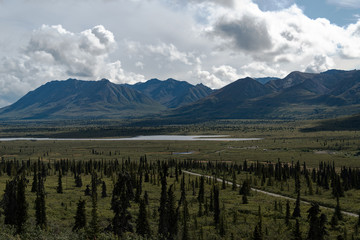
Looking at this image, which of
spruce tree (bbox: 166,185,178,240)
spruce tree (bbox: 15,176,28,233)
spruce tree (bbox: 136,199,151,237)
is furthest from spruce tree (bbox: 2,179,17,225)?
spruce tree (bbox: 166,185,178,240)

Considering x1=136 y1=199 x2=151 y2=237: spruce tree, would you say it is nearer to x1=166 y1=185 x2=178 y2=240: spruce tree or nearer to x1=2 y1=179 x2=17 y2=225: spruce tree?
x1=166 y1=185 x2=178 y2=240: spruce tree

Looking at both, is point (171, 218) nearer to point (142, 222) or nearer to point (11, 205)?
point (142, 222)

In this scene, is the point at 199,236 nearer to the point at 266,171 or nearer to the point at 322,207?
the point at 322,207

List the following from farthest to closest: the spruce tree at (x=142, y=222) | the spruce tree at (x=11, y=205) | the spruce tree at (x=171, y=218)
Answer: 1. the spruce tree at (x=171, y=218)
2. the spruce tree at (x=11, y=205)
3. the spruce tree at (x=142, y=222)

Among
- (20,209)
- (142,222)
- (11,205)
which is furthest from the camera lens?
(11,205)

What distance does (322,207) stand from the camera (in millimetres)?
65312

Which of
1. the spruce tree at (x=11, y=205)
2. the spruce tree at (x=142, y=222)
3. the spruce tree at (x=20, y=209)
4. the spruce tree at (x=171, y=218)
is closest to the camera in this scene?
the spruce tree at (x=20, y=209)

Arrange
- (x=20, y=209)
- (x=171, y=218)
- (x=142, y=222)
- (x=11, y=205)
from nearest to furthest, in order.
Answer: (x=20, y=209) → (x=142, y=222) → (x=11, y=205) → (x=171, y=218)

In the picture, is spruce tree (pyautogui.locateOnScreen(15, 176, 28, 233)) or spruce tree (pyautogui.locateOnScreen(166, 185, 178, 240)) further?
spruce tree (pyautogui.locateOnScreen(166, 185, 178, 240))

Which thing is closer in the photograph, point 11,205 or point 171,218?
point 11,205

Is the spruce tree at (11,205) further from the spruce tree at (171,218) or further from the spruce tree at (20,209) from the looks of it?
the spruce tree at (171,218)

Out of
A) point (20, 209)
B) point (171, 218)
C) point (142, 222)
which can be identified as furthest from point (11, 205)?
point (171, 218)

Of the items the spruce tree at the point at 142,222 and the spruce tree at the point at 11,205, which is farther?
the spruce tree at the point at 11,205

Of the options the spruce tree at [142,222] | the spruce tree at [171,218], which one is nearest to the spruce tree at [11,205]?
the spruce tree at [142,222]
